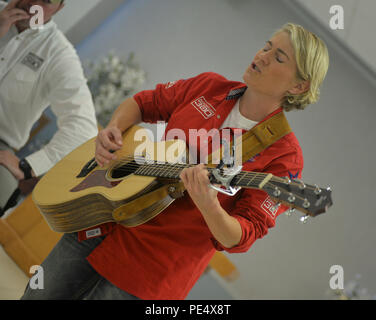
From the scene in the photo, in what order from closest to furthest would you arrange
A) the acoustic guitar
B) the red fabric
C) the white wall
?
the acoustic guitar
the red fabric
the white wall

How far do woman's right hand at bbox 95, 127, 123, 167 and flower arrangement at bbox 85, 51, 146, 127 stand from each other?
1853 millimetres

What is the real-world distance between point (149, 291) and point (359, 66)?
2.52 m

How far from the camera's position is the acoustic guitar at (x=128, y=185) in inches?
45.8

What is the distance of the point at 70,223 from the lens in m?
1.45

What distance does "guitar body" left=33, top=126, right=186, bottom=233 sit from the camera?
52.5 inches

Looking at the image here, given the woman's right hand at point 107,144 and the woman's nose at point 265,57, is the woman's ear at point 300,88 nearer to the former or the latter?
the woman's nose at point 265,57

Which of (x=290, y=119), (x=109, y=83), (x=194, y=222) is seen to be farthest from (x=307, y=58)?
(x=109, y=83)

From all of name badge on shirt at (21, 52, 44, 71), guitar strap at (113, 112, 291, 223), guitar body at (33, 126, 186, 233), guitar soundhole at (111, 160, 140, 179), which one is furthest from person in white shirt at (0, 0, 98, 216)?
guitar strap at (113, 112, 291, 223)

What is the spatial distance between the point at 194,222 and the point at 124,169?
351mm

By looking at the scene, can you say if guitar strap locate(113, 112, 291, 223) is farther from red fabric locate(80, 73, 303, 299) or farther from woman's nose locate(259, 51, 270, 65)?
woman's nose locate(259, 51, 270, 65)

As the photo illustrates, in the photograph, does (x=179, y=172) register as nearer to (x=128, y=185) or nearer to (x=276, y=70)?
(x=128, y=185)

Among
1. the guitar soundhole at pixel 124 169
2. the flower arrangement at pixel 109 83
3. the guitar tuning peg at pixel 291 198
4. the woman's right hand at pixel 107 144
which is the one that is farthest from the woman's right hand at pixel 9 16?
the guitar tuning peg at pixel 291 198
